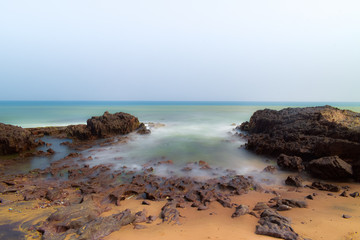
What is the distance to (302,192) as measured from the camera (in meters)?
6.49

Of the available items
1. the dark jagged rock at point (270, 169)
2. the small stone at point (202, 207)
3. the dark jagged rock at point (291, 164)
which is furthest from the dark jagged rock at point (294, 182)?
the small stone at point (202, 207)

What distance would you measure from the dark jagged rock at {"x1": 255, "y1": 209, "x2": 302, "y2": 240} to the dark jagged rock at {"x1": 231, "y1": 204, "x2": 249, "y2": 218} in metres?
0.47

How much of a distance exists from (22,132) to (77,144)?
3.36m

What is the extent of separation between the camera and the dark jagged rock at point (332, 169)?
7.26 metres

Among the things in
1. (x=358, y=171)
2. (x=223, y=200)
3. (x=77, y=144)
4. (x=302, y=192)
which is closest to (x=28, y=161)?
(x=77, y=144)

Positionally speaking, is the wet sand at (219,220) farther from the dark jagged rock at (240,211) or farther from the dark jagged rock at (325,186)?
the dark jagged rock at (325,186)

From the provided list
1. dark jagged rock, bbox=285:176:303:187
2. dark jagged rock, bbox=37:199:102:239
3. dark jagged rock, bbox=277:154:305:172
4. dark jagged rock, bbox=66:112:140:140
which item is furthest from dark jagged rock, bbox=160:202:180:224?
dark jagged rock, bbox=66:112:140:140

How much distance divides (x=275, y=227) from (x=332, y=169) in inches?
202

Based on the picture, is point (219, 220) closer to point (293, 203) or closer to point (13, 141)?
point (293, 203)

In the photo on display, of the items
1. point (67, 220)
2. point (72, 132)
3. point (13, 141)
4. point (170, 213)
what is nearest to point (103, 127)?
point (72, 132)

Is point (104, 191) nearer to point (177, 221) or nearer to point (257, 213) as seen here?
point (177, 221)

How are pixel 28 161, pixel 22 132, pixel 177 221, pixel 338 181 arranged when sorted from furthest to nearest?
pixel 22 132, pixel 28 161, pixel 338 181, pixel 177 221

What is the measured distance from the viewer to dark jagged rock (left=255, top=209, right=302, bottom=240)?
150 inches

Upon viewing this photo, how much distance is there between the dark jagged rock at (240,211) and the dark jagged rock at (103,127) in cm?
1441
